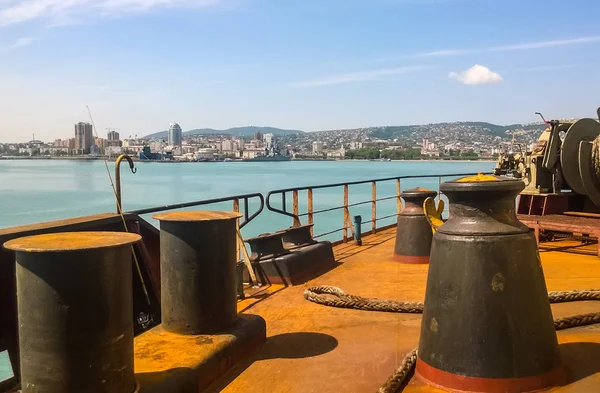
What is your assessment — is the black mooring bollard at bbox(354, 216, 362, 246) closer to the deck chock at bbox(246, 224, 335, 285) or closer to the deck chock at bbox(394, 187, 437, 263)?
Answer: the deck chock at bbox(394, 187, 437, 263)

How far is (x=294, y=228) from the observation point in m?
7.52

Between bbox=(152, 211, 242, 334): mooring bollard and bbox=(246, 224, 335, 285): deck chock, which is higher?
bbox=(152, 211, 242, 334): mooring bollard

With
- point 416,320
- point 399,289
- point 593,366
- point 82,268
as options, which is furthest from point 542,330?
point 399,289

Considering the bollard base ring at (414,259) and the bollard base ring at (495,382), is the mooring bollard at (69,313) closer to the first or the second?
the bollard base ring at (495,382)

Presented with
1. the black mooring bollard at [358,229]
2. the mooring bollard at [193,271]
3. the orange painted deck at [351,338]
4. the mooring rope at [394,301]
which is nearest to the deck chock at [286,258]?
the orange painted deck at [351,338]

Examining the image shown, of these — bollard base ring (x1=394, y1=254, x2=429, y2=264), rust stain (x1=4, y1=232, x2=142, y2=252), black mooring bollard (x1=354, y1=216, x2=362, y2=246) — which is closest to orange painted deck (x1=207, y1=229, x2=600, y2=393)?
bollard base ring (x1=394, y1=254, x2=429, y2=264)

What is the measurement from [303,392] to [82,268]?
1.55m

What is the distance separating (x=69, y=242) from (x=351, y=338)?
245 cm

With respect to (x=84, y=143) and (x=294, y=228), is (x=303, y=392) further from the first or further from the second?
(x=84, y=143)

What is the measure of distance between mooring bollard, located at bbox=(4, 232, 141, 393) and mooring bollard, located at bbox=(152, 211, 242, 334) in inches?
46.1

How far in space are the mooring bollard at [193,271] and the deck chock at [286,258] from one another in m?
2.56

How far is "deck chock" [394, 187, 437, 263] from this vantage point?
7.85 meters

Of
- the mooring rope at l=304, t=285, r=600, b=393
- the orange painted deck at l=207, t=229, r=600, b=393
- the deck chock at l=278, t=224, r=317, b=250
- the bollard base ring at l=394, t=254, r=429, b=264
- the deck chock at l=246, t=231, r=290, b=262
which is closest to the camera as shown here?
the orange painted deck at l=207, t=229, r=600, b=393

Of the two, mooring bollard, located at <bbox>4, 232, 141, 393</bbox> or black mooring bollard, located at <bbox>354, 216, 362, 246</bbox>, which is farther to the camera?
black mooring bollard, located at <bbox>354, 216, 362, 246</bbox>
